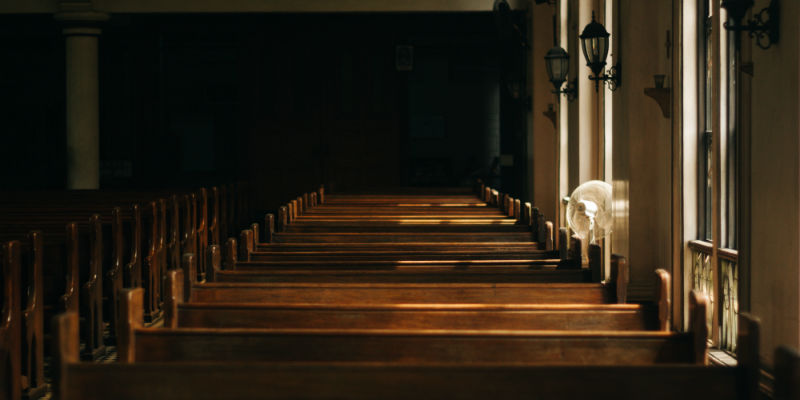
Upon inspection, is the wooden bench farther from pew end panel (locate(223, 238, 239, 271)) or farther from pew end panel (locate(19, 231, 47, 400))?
pew end panel (locate(19, 231, 47, 400))

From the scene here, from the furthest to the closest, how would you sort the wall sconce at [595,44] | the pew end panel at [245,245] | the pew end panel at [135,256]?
the wall sconce at [595,44]
the pew end panel at [135,256]
the pew end panel at [245,245]

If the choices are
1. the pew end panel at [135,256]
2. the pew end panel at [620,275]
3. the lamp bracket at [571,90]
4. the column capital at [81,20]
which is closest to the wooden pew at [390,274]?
the pew end panel at [620,275]

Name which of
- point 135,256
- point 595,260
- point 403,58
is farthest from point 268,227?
point 403,58

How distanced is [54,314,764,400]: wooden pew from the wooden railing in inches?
130

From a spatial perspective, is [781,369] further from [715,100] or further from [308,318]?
[715,100]

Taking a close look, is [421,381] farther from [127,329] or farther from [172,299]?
[172,299]

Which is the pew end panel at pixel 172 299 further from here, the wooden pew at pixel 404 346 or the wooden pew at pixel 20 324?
the wooden pew at pixel 20 324

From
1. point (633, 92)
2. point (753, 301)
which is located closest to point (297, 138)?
point (633, 92)

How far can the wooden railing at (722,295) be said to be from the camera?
202 inches

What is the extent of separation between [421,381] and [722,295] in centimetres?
392

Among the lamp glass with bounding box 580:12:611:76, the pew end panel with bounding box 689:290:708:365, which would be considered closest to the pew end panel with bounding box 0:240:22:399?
the pew end panel with bounding box 689:290:708:365

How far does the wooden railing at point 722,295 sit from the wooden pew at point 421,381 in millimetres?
3305

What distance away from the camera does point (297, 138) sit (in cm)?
1460

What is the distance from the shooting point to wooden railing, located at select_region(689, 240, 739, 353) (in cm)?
514
